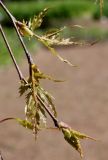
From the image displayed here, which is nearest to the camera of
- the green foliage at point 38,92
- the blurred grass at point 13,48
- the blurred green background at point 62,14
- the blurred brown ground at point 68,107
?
the green foliage at point 38,92

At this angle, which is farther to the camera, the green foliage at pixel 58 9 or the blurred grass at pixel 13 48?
the green foliage at pixel 58 9

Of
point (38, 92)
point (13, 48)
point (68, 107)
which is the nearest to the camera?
point (38, 92)

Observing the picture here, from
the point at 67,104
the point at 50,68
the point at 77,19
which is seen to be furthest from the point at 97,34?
the point at 67,104

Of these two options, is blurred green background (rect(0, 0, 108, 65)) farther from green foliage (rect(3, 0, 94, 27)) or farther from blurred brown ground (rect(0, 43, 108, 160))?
blurred brown ground (rect(0, 43, 108, 160))

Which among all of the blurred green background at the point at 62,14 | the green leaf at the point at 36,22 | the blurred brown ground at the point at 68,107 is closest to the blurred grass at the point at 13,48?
the blurred brown ground at the point at 68,107

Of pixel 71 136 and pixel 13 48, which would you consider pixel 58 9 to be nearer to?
pixel 13 48

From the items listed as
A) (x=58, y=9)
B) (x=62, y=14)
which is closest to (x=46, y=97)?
(x=58, y=9)

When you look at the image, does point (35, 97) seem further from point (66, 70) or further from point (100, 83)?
point (66, 70)

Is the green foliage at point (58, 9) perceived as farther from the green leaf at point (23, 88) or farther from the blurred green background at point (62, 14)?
the green leaf at point (23, 88)

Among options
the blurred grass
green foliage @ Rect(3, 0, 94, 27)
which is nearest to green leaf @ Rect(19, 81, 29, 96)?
the blurred grass
